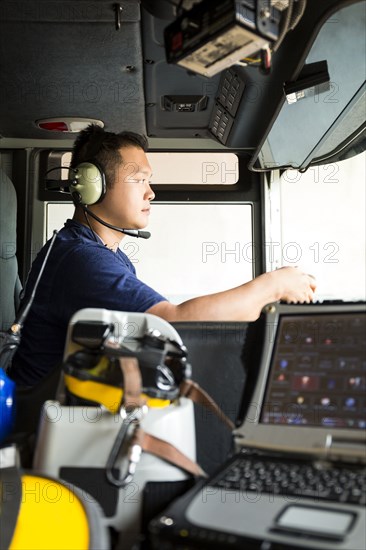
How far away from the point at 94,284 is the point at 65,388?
2.13ft

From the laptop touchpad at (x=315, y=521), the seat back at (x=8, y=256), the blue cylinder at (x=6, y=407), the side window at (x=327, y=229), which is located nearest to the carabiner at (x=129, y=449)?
the laptop touchpad at (x=315, y=521)

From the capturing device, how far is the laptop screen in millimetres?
1022

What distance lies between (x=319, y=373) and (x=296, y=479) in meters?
0.19

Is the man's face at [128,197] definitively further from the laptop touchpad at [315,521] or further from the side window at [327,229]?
the laptop touchpad at [315,521]

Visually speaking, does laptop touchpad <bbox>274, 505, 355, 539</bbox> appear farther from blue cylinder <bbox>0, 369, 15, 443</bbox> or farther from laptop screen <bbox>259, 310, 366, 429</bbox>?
blue cylinder <bbox>0, 369, 15, 443</bbox>

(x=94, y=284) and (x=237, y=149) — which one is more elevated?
(x=237, y=149)

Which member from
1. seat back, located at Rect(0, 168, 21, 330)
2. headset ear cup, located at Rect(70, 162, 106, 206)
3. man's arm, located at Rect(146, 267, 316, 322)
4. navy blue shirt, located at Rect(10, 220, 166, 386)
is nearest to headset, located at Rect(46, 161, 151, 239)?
headset ear cup, located at Rect(70, 162, 106, 206)

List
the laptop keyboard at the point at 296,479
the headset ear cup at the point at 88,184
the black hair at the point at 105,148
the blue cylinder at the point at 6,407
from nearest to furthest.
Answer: the laptop keyboard at the point at 296,479 → the blue cylinder at the point at 6,407 → the headset ear cup at the point at 88,184 → the black hair at the point at 105,148

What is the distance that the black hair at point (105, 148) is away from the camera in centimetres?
244

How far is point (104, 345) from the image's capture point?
1.14m

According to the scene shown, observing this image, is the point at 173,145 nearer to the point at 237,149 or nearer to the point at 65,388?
the point at 237,149

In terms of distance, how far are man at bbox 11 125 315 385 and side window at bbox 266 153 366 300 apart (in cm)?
103

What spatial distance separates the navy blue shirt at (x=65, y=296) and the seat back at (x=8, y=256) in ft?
3.36

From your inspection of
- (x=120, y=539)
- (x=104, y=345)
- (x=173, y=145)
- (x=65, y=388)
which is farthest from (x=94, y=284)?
(x=173, y=145)
